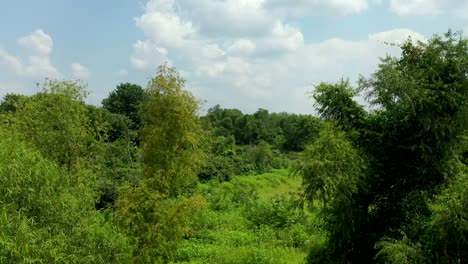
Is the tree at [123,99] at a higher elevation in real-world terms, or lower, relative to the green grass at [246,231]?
higher

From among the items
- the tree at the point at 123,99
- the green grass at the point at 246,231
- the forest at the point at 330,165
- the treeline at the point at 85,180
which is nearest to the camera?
the treeline at the point at 85,180

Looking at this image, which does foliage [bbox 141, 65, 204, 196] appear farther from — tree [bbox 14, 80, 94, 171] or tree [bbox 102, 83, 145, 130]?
tree [bbox 102, 83, 145, 130]

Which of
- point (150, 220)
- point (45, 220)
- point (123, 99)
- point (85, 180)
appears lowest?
point (150, 220)

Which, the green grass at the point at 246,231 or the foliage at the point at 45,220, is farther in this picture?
the green grass at the point at 246,231

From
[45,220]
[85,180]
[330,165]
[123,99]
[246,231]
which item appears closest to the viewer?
[45,220]

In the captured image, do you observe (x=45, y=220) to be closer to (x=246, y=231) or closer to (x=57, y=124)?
(x=57, y=124)

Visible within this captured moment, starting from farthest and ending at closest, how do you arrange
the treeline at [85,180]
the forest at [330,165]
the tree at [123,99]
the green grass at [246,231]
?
the tree at [123,99]
the green grass at [246,231]
the forest at [330,165]
the treeline at [85,180]

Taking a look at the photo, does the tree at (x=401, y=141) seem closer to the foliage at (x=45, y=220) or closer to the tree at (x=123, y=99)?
the foliage at (x=45, y=220)

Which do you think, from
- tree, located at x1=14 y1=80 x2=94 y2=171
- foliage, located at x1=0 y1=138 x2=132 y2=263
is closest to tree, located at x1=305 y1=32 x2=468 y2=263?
foliage, located at x1=0 y1=138 x2=132 y2=263

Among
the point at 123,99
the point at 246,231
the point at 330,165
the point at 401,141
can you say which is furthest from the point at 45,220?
the point at 123,99

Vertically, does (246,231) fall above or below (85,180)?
below

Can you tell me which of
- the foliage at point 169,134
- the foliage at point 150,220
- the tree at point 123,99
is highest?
the tree at point 123,99

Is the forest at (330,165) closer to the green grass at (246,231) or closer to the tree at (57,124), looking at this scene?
the tree at (57,124)

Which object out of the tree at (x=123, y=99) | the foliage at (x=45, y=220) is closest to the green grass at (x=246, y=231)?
the foliage at (x=45, y=220)
